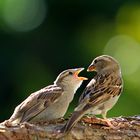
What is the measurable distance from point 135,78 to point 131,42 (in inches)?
29.3

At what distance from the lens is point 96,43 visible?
1555 cm

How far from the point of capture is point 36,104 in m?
9.19

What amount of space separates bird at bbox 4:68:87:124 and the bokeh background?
15.5 feet

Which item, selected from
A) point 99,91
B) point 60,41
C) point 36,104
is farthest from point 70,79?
point 60,41

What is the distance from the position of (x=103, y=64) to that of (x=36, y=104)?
88cm

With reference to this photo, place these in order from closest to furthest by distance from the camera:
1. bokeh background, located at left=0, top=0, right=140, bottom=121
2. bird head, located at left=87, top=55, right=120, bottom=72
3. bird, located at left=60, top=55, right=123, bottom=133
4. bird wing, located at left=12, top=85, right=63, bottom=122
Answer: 1. bird, located at left=60, top=55, right=123, bottom=133
2. bird wing, located at left=12, top=85, right=63, bottom=122
3. bird head, located at left=87, top=55, right=120, bottom=72
4. bokeh background, located at left=0, top=0, right=140, bottom=121

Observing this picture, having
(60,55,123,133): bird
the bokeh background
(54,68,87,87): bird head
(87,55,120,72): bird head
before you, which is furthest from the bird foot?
the bokeh background

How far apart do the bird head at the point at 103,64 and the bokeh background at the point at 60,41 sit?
14.6 ft

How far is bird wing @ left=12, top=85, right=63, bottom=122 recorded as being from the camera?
359 inches

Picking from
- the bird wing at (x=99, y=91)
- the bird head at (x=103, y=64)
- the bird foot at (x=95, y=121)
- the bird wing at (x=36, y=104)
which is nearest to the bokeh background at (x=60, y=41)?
the bird head at (x=103, y=64)

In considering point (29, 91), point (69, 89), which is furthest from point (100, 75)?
point (29, 91)

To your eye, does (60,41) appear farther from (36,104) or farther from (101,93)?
(36,104)

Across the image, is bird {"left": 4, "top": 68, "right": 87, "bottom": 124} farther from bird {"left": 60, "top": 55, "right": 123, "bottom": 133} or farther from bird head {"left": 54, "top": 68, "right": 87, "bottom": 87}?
bird {"left": 60, "top": 55, "right": 123, "bottom": 133}

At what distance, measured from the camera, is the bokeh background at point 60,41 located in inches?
584
